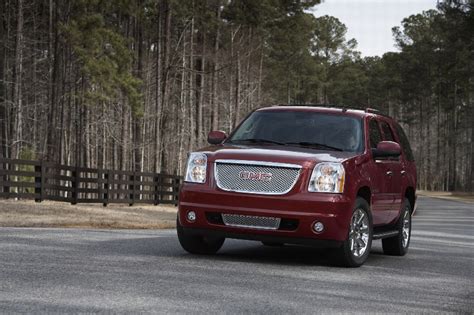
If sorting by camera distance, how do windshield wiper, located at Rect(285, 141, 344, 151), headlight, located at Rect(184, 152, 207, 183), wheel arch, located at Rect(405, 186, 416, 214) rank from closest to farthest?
headlight, located at Rect(184, 152, 207, 183)
windshield wiper, located at Rect(285, 141, 344, 151)
wheel arch, located at Rect(405, 186, 416, 214)

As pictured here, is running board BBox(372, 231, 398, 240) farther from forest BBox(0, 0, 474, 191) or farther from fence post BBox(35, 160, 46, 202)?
forest BBox(0, 0, 474, 191)

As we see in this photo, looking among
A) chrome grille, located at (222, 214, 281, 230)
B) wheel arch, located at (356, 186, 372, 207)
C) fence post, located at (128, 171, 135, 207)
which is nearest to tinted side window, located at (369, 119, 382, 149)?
wheel arch, located at (356, 186, 372, 207)

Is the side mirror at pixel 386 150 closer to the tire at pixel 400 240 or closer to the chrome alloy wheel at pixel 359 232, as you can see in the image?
the chrome alloy wheel at pixel 359 232

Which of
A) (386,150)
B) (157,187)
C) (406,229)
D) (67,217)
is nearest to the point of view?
(386,150)

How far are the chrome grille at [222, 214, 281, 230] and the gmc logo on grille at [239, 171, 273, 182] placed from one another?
445mm

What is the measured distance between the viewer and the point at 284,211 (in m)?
10.1

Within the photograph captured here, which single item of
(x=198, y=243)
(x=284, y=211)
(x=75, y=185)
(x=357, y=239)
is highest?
(x=284, y=211)

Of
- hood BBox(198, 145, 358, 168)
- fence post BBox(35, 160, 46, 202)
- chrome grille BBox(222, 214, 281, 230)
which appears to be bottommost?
fence post BBox(35, 160, 46, 202)

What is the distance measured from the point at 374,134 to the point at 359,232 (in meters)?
1.72

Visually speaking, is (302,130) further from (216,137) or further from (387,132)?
(387,132)

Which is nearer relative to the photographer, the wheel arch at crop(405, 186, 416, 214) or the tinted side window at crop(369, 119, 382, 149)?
the tinted side window at crop(369, 119, 382, 149)

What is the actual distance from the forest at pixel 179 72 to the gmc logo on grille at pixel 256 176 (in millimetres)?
24018

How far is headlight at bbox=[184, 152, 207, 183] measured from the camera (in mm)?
10633

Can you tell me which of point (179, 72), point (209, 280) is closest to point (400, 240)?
point (209, 280)
